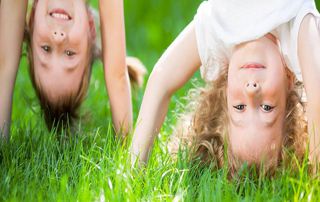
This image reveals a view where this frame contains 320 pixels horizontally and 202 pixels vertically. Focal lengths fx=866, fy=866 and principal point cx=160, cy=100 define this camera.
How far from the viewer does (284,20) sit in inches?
119

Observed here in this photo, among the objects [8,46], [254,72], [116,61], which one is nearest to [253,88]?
[254,72]

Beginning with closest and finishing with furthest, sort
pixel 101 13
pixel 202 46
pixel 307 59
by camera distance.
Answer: pixel 307 59
pixel 202 46
pixel 101 13

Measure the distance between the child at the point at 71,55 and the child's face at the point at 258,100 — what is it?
605 mm

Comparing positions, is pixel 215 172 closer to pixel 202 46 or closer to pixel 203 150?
pixel 203 150

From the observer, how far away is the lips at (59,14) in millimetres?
3389

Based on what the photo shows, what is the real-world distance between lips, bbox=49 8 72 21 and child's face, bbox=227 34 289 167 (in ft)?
2.38

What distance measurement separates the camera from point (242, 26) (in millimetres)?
3109

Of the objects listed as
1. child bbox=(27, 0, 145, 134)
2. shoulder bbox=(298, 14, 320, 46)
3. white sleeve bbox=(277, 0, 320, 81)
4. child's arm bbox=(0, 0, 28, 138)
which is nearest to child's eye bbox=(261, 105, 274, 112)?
white sleeve bbox=(277, 0, 320, 81)

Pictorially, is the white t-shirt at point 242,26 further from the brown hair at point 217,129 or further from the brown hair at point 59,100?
the brown hair at point 59,100

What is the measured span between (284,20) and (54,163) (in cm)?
100

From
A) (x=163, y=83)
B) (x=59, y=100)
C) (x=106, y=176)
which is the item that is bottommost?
(x=106, y=176)

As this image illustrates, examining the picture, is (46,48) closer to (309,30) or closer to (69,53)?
(69,53)

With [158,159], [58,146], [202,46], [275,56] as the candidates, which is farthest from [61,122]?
[275,56]

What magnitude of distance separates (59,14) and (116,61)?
31 centimetres
